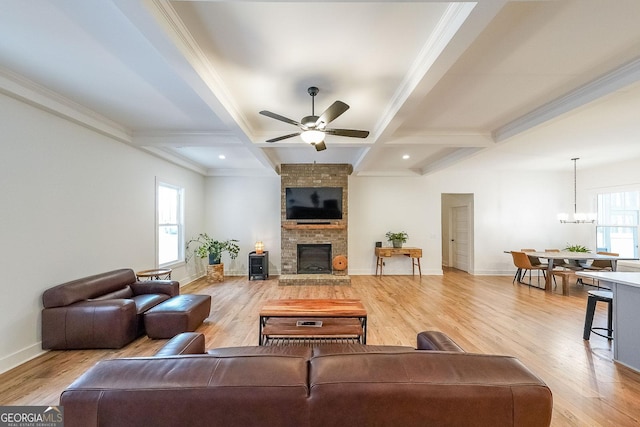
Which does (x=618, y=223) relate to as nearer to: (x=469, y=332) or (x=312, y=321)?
(x=469, y=332)

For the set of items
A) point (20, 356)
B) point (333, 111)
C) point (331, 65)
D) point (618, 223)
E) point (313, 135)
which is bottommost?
point (20, 356)

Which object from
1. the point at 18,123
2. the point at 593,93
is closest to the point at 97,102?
the point at 18,123

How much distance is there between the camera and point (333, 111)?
2629 mm

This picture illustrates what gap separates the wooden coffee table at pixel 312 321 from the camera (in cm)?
262

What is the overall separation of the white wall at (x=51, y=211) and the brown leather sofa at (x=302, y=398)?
278 centimetres

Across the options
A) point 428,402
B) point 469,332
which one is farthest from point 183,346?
point 469,332

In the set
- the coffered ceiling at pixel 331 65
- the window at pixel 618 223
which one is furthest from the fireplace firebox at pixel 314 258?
the window at pixel 618 223

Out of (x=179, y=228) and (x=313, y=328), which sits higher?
(x=179, y=228)

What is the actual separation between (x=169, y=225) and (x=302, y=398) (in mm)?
5738

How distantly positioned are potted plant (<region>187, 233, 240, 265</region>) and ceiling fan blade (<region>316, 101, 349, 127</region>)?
479cm

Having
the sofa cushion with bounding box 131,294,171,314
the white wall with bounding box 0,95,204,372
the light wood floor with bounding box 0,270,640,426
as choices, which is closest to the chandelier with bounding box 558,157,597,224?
the light wood floor with bounding box 0,270,640,426

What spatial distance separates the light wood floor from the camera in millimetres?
2207

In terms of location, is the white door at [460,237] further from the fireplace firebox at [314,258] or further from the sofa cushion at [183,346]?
the sofa cushion at [183,346]

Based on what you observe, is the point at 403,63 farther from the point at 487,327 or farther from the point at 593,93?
the point at 487,327
